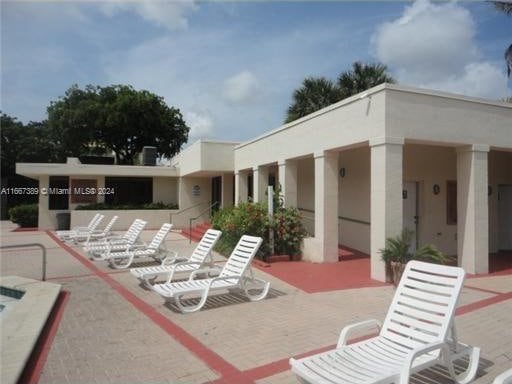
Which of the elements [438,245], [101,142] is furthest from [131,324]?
[101,142]

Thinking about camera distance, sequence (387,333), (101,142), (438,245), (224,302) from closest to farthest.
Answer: (387,333) → (224,302) → (438,245) → (101,142)

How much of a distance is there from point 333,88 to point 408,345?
18.5 meters

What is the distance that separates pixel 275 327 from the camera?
554 cm

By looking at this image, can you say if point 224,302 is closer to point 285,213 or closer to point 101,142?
point 285,213

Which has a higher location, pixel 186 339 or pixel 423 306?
pixel 423 306

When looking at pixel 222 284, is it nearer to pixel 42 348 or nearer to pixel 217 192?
pixel 42 348

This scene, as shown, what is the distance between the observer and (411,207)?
11281mm

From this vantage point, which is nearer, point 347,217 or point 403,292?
point 403,292

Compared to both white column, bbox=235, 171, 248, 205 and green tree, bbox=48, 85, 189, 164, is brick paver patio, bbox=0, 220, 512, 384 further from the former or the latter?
green tree, bbox=48, 85, 189, 164

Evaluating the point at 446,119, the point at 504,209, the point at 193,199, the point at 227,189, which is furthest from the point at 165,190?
the point at 446,119

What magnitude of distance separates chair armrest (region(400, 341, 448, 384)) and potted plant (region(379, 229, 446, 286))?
4.32m

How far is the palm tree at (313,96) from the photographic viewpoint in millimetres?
20922

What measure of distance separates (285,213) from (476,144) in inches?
198

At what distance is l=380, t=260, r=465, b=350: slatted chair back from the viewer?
384 cm
